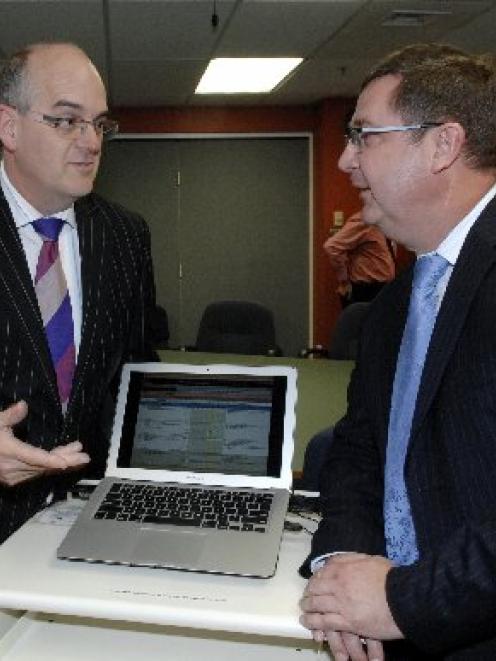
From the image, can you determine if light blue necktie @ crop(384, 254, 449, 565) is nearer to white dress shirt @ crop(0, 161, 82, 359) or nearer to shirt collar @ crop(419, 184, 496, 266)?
shirt collar @ crop(419, 184, 496, 266)

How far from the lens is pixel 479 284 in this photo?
1278 mm

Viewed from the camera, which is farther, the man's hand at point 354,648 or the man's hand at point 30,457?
the man's hand at point 30,457

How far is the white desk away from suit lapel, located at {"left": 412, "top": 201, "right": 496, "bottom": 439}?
353 mm

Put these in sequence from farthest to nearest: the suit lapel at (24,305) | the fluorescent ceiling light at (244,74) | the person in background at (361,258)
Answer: the person in background at (361,258) < the fluorescent ceiling light at (244,74) < the suit lapel at (24,305)

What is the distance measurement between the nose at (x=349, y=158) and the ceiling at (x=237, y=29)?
3467mm

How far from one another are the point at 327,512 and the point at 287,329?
7.17 m

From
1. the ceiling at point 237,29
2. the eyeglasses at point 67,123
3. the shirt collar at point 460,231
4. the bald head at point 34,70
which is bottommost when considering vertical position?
the shirt collar at point 460,231

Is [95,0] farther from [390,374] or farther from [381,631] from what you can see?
[381,631]

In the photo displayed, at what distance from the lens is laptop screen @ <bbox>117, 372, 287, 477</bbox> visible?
64.6 inches

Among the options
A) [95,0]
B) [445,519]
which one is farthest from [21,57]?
[95,0]

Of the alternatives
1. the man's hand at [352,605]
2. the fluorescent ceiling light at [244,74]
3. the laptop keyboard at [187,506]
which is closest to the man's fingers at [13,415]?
the laptop keyboard at [187,506]

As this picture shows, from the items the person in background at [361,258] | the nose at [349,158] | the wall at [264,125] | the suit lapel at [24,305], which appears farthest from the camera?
the wall at [264,125]

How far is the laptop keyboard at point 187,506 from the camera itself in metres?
1.47

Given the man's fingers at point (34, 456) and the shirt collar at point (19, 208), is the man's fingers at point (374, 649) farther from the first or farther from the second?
the shirt collar at point (19, 208)
